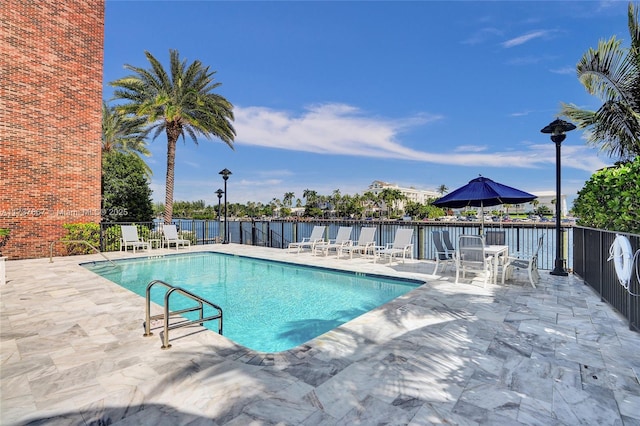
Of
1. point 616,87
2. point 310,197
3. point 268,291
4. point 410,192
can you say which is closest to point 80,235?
point 268,291

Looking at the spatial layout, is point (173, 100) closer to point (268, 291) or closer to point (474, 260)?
point (268, 291)

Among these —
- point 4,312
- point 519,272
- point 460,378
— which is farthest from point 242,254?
point 460,378

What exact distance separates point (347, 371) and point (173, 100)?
1392cm

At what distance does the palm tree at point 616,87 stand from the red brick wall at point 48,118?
14.6 m

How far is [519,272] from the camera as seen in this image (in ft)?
23.6

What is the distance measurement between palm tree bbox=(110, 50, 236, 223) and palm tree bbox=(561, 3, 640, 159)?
42.2 feet

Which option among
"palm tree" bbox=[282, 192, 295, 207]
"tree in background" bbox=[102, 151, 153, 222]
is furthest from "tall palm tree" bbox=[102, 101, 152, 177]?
"palm tree" bbox=[282, 192, 295, 207]

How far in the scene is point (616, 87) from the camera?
721 cm

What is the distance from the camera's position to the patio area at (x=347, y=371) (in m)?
2.03

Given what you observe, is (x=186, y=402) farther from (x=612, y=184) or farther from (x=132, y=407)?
(x=612, y=184)

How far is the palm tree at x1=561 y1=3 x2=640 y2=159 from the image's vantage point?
272 inches

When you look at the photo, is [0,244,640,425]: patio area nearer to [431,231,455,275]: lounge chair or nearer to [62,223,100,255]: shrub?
[431,231,455,275]: lounge chair

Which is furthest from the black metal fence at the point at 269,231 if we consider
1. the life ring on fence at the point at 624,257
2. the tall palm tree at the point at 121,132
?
the life ring on fence at the point at 624,257

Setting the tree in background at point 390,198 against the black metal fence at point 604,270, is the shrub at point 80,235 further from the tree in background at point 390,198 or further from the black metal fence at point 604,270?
the tree in background at point 390,198
